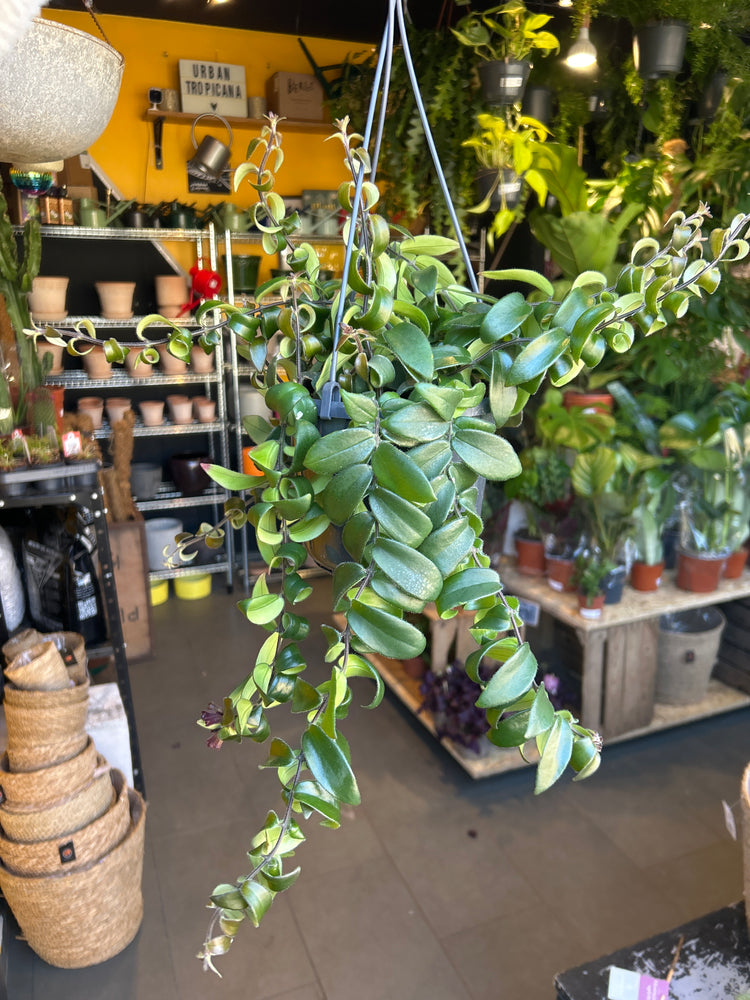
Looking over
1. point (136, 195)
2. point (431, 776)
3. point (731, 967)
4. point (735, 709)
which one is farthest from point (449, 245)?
point (136, 195)

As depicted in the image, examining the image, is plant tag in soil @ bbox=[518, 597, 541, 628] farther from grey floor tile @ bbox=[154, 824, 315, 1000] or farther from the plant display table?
the plant display table

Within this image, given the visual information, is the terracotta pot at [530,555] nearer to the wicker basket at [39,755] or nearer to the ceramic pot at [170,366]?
the wicker basket at [39,755]

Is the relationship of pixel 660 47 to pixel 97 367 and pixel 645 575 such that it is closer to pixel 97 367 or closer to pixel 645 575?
pixel 645 575

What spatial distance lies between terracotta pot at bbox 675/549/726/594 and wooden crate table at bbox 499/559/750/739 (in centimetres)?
3

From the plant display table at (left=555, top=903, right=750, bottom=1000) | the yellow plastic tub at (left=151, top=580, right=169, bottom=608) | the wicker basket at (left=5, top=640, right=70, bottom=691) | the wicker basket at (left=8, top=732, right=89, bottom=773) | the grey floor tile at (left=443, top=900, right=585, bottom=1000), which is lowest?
the yellow plastic tub at (left=151, top=580, right=169, bottom=608)

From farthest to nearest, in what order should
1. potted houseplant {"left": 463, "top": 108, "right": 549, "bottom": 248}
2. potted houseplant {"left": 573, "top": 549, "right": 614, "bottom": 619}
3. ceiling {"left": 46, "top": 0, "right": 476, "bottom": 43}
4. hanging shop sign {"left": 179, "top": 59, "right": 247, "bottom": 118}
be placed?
hanging shop sign {"left": 179, "top": 59, "right": 247, "bottom": 118}
ceiling {"left": 46, "top": 0, "right": 476, "bottom": 43}
potted houseplant {"left": 573, "top": 549, "right": 614, "bottom": 619}
potted houseplant {"left": 463, "top": 108, "right": 549, "bottom": 248}

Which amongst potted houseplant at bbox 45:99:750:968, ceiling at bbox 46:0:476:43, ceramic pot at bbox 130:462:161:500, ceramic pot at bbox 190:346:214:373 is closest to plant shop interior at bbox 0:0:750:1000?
potted houseplant at bbox 45:99:750:968

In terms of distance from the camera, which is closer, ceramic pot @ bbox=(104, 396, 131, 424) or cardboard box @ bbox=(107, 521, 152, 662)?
cardboard box @ bbox=(107, 521, 152, 662)

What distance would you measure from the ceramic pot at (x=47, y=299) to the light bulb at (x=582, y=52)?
8.41 ft

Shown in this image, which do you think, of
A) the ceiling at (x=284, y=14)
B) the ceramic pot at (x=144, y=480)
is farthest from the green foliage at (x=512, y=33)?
the ceramic pot at (x=144, y=480)

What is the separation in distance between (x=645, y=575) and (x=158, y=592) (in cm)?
267

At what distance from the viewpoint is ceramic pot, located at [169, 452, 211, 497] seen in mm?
4246

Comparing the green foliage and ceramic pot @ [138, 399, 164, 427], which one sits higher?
the green foliage

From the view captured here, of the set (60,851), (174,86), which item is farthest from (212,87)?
(60,851)
